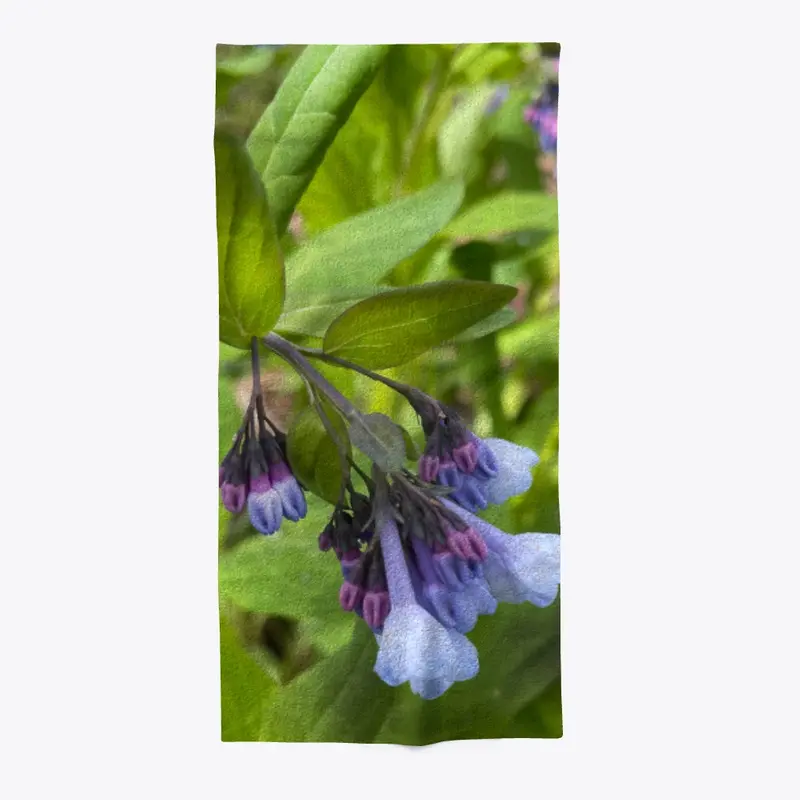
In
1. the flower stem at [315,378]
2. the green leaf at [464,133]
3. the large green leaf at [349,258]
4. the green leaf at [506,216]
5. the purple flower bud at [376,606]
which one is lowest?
the purple flower bud at [376,606]

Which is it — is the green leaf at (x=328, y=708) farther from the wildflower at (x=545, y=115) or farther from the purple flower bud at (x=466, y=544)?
the wildflower at (x=545, y=115)

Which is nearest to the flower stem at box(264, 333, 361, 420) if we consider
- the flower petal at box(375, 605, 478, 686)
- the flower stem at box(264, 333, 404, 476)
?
the flower stem at box(264, 333, 404, 476)

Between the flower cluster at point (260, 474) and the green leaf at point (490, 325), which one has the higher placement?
the green leaf at point (490, 325)

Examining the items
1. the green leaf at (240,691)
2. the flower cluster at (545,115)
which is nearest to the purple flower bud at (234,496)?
the green leaf at (240,691)

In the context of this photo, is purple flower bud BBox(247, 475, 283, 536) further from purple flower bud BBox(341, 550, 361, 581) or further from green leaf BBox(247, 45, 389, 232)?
green leaf BBox(247, 45, 389, 232)
